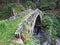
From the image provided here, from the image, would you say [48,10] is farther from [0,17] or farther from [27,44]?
[27,44]

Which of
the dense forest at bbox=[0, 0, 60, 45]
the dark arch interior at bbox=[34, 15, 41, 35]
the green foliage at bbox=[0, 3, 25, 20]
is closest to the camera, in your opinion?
the dense forest at bbox=[0, 0, 60, 45]

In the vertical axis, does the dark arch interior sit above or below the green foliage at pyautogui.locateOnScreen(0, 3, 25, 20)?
below

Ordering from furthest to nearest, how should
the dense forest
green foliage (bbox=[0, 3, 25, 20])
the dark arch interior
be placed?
green foliage (bbox=[0, 3, 25, 20]) < the dark arch interior < the dense forest

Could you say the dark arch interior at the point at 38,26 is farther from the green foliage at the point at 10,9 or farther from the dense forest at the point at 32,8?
the green foliage at the point at 10,9

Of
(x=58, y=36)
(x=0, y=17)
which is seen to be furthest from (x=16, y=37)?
(x=0, y=17)

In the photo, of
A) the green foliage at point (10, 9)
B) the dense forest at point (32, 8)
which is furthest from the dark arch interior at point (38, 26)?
the green foliage at point (10, 9)

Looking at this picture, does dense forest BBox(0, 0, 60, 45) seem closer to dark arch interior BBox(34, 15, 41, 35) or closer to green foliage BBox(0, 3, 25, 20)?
green foliage BBox(0, 3, 25, 20)

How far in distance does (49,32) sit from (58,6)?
16208 millimetres

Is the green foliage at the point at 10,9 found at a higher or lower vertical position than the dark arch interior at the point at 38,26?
higher

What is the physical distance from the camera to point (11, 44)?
1291cm

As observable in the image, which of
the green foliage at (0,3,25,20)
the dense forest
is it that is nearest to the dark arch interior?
the dense forest

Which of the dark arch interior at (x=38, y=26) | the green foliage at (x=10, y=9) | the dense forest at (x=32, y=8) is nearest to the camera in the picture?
the dense forest at (x=32, y=8)

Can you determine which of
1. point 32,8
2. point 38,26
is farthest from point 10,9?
point 38,26

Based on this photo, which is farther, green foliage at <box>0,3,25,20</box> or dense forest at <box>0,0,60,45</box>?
green foliage at <box>0,3,25,20</box>
